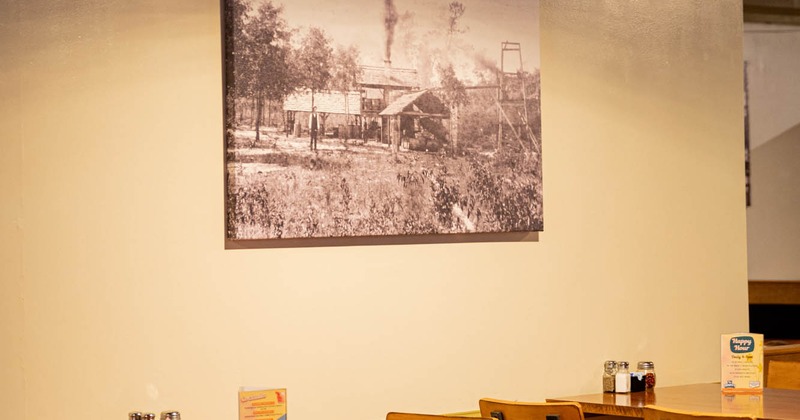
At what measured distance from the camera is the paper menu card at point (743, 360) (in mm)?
3936

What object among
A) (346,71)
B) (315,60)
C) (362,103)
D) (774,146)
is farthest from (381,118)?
(774,146)

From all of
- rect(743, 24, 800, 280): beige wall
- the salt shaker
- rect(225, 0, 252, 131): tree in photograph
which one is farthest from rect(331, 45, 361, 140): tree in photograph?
rect(743, 24, 800, 280): beige wall

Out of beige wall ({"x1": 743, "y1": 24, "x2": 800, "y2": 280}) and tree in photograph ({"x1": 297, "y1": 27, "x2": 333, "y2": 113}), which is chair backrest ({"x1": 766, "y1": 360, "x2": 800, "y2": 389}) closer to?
tree in photograph ({"x1": 297, "y1": 27, "x2": 333, "y2": 113})

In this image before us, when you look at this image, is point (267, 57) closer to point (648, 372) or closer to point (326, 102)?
point (326, 102)

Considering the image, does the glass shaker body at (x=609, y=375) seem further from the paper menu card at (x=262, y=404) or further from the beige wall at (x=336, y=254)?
the paper menu card at (x=262, y=404)

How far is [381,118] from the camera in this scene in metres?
3.53

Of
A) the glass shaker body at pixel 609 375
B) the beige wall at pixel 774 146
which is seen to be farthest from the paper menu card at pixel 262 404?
the beige wall at pixel 774 146

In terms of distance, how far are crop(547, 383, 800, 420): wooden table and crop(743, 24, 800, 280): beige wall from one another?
11.3ft

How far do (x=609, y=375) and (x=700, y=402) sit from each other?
0.42 m

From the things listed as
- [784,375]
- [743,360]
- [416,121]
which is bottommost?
[784,375]

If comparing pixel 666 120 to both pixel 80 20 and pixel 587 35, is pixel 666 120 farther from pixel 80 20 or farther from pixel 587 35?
pixel 80 20

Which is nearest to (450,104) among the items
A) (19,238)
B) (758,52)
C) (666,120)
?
(666,120)

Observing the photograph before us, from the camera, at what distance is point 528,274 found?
392 centimetres

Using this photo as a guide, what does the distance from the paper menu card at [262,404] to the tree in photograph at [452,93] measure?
1.23 m
